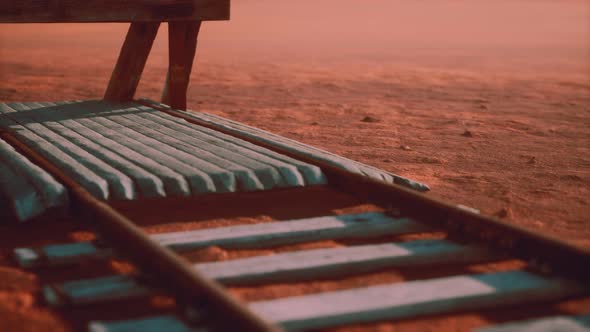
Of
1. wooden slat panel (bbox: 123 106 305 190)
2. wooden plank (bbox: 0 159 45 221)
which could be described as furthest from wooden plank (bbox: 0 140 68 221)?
wooden slat panel (bbox: 123 106 305 190)

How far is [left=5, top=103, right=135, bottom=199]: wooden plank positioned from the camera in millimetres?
3828

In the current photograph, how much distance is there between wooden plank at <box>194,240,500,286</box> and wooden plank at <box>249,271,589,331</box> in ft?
0.98

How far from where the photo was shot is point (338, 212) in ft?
13.9

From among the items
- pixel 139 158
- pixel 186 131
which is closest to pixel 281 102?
pixel 186 131

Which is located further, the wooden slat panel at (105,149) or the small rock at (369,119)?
the small rock at (369,119)

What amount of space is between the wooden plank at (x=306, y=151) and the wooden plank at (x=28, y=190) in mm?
1727

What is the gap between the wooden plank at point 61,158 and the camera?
3830 mm

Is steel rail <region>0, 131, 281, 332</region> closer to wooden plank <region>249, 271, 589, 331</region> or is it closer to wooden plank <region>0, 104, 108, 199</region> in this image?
wooden plank <region>0, 104, 108, 199</region>

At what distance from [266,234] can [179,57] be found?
4305 millimetres

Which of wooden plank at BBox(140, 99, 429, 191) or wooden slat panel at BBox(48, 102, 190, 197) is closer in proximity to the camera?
wooden slat panel at BBox(48, 102, 190, 197)

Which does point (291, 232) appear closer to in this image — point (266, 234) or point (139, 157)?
point (266, 234)

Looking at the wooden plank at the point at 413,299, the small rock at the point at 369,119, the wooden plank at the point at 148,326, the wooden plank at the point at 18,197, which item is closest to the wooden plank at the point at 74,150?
the wooden plank at the point at 18,197

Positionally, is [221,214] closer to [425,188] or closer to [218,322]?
[425,188]

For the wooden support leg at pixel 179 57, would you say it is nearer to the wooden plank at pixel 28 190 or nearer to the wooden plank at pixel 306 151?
the wooden plank at pixel 306 151
